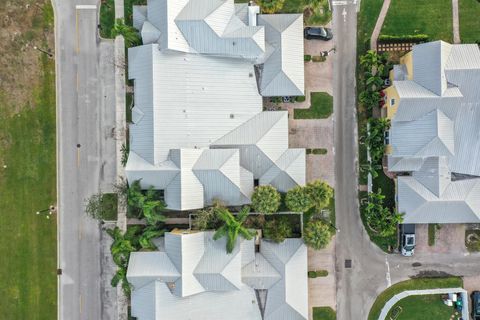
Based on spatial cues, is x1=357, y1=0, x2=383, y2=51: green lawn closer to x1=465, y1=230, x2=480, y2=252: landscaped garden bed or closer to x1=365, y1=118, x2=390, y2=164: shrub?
x1=365, y1=118, x2=390, y2=164: shrub

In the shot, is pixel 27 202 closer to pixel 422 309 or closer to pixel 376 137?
pixel 376 137

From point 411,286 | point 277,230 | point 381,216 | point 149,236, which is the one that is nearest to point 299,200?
point 277,230

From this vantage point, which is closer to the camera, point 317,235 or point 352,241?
point 317,235

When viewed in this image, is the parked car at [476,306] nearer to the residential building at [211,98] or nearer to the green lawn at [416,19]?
the residential building at [211,98]

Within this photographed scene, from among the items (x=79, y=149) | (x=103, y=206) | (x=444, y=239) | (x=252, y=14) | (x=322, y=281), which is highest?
(x=252, y=14)

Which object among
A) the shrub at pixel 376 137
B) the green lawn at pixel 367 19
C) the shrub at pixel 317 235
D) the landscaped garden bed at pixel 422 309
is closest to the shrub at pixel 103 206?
the shrub at pixel 317 235

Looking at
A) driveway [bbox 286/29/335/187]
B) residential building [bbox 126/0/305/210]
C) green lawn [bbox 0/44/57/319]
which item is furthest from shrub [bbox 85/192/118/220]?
driveway [bbox 286/29/335/187]

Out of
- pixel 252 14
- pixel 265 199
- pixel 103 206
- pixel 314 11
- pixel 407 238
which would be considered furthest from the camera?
pixel 314 11

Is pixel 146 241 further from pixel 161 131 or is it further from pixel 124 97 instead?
pixel 124 97
